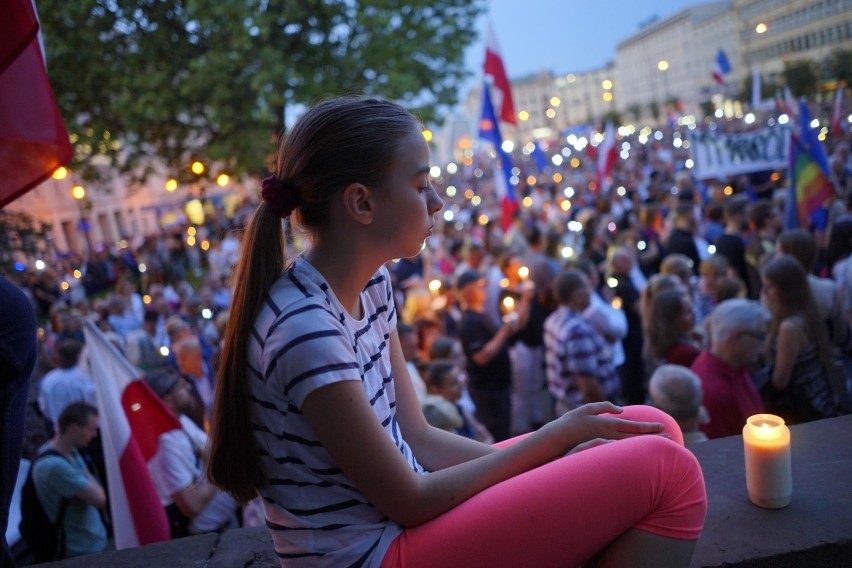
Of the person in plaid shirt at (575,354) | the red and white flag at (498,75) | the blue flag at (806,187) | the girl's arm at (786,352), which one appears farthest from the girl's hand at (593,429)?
the red and white flag at (498,75)

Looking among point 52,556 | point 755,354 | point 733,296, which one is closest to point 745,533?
point 755,354

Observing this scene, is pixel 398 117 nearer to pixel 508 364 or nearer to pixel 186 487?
pixel 186 487

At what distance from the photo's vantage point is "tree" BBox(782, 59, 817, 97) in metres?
42.7

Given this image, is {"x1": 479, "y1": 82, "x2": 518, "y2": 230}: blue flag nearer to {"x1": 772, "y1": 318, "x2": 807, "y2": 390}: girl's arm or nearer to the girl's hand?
{"x1": 772, "y1": 318, "x2": 807, "y2": 390}: girl's arm

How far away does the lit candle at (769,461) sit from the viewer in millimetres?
2018

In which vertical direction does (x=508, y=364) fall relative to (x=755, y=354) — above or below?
below

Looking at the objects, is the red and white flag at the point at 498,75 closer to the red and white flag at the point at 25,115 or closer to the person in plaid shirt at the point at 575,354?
the person in plaid shirt at the point at 575,354

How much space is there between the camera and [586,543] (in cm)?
144

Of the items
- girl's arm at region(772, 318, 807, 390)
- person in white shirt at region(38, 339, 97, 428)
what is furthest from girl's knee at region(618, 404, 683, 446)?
person in white shirt at region(38, 339, 97, 428)

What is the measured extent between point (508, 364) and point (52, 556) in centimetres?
372

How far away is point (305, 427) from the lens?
1.45m

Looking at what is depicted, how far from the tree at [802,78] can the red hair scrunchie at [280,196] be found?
47.7m

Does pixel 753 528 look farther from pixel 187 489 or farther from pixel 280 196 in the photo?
pixel 187 489

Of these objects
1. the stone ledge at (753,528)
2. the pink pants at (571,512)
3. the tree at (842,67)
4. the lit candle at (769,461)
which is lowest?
the stone ledge at (753,528)
